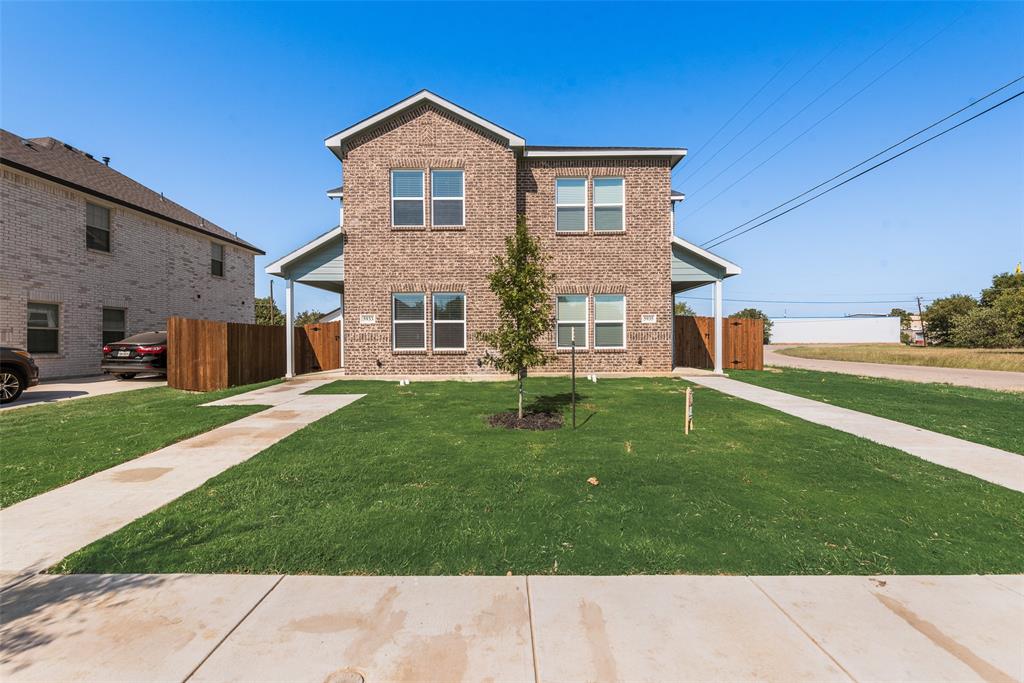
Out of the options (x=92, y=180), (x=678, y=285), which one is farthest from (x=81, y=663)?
(x=92, y=180)

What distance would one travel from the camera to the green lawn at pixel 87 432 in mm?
5242

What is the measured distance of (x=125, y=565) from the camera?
10.6 feet

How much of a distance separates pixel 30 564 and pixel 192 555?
1185mm

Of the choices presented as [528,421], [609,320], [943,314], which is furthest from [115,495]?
[943,314]

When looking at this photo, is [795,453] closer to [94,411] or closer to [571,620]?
[571,620]

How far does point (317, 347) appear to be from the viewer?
17656 mm

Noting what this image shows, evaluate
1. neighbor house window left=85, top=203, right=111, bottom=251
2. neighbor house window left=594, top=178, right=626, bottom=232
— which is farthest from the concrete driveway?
neighbor house window left=594, top=178, right=626, bottom=232

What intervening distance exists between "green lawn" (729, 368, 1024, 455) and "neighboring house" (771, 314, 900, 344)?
76182 mm

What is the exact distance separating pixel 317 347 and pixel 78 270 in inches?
333

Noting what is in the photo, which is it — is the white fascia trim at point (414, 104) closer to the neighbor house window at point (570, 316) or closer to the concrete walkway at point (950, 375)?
the neighbor house window at point (570, 316)

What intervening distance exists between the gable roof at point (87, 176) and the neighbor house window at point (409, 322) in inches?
490

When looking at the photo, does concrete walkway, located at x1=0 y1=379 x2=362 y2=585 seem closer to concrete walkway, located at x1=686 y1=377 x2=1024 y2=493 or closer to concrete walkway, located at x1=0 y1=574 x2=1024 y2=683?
concrete walkway, located at x1=0 y1=574 x2=1024 y2=683

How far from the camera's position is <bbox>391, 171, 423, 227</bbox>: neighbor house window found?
1412 cm

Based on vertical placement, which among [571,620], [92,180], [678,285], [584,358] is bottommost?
[571,620]
